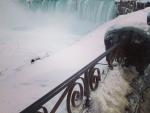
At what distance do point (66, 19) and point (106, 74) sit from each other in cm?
1874

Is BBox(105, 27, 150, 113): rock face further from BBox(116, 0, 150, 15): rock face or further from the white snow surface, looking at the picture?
BBox(116, 0, 150, 15): rock face

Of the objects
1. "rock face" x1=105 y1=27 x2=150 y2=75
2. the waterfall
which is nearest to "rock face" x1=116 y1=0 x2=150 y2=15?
the waterfall

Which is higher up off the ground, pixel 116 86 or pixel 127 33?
pixel 127 33

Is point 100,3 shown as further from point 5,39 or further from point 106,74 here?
point 106,74

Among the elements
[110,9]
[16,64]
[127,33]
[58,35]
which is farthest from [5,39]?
[127,33]

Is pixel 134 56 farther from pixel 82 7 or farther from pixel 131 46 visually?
pixel 82 7

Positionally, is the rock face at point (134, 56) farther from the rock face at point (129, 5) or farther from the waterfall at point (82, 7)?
the waterfall at point (82, 7)

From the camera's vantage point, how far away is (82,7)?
2125 centimetres

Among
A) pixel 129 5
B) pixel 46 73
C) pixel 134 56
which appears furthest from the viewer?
pixel 129 5

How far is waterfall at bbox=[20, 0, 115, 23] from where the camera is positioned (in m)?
19.1

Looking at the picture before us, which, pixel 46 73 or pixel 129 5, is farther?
pixel 129 5

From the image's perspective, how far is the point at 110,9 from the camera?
61.3 ft

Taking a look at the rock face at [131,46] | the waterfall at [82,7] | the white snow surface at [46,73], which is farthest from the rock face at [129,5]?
the rock face at [131,46]

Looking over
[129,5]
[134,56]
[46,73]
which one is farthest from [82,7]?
[134,56]
